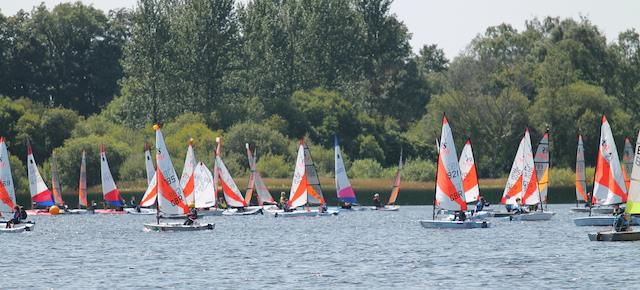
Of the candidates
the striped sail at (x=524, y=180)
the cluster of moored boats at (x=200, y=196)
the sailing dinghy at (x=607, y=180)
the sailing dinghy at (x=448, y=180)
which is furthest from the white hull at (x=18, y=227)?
the sailing dinghy at (x=607, y=180)

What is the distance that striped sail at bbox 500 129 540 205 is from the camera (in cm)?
8838

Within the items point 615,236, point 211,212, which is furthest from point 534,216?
point 211,212

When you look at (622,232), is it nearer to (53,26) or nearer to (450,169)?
(450,169)

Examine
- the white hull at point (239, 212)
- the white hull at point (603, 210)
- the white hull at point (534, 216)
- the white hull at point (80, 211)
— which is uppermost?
the white hull at point (80, 211)

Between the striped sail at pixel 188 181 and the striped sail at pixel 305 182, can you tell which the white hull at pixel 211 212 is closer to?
the striped sail at pixel 188 181

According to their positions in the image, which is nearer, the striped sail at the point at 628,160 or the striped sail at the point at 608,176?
the striped sail at the point at 608,176

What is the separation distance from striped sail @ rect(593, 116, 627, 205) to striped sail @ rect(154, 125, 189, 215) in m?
23.6

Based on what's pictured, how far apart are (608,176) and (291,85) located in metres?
87.7

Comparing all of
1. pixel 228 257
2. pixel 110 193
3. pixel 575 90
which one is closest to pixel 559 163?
pixel 575 90

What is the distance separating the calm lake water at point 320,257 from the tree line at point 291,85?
177 ft

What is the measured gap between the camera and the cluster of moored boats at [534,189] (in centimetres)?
6750

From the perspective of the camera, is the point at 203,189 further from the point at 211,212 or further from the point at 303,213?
the point at 303,213

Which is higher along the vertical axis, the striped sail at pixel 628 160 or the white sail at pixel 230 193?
the striped sail at pixel 628 160

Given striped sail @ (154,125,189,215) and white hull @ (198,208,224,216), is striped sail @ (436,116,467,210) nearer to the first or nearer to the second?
striped sail @ (154,125,189,215)
